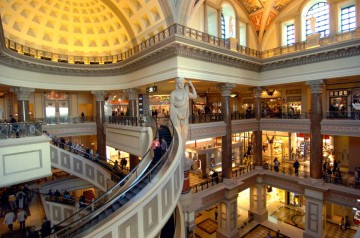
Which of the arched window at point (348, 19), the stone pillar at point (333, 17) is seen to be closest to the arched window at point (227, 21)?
the stone pillar at point (333, 17)

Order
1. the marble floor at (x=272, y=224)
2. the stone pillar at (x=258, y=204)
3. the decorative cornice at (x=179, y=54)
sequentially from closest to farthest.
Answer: the decorative cornice at (x=179, y=54) → the marble floor at (x=272, y=224) → the stone pillar at (x=258, y=204)

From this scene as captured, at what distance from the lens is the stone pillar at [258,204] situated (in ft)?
48.5

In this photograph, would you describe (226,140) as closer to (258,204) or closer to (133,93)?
(258,204)

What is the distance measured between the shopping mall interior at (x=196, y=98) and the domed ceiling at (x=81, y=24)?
0.23 ft

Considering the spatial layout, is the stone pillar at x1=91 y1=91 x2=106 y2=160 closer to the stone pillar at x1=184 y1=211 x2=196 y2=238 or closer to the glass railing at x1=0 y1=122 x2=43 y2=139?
the glass railing at x1=0 y1=122 x2=43 y2=139

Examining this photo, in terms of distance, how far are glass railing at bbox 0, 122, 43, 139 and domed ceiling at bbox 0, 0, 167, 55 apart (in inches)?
298

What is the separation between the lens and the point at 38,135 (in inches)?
301

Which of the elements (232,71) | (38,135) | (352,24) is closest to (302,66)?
(352,24)

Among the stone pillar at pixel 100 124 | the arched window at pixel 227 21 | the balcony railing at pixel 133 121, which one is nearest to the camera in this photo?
the balcony railing at pixel 133 121

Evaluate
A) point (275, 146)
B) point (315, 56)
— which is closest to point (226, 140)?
point (315, 56)

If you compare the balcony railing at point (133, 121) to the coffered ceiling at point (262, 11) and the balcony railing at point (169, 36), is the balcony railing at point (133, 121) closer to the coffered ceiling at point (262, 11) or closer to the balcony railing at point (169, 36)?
the balcony railing at point (169, 36)

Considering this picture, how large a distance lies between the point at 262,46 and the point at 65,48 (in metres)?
14.0

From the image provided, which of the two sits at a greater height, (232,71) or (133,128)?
(232,71)

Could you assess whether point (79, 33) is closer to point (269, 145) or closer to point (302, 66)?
point (302, 66)
